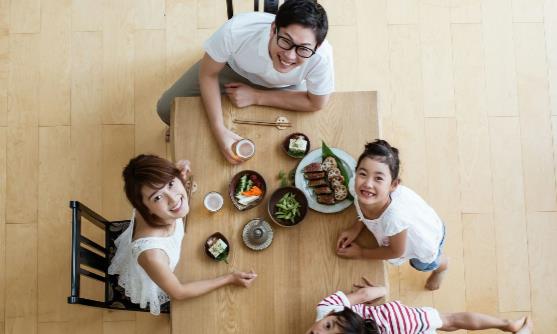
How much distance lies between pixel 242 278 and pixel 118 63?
1.62m

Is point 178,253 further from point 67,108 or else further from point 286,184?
point 67,108

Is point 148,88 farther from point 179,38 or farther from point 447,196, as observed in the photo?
point 447,196

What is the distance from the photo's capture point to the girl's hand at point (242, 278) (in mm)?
1826

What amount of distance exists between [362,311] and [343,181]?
463mm

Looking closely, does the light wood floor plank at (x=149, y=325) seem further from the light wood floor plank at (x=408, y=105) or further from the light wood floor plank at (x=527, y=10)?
the light wood floor plank at (x=527, y=10)

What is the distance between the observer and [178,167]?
6.25 feet

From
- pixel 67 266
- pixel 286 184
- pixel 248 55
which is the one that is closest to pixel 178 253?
pixel 286 184

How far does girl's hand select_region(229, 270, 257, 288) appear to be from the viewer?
1.83m

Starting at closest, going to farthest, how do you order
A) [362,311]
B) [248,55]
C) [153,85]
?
[362,311], [248,55], [153,85]

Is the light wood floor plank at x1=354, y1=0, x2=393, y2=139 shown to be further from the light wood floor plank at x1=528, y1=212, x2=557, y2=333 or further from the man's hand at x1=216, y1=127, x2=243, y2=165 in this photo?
the man's hand at x1=216, y1=127, x2=243, y2=165

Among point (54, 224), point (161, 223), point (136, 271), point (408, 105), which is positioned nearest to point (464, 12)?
point (408, 105)

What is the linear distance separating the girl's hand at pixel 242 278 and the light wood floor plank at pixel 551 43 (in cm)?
205

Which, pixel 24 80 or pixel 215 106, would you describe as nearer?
pixel 215 106

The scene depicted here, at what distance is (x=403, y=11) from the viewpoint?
2.95 m
